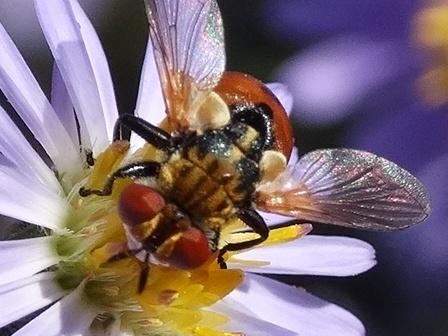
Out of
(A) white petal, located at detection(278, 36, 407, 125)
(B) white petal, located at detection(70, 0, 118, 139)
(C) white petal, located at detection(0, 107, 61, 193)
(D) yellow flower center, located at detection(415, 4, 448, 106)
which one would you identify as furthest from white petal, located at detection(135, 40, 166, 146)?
(D) yellow flower center, located at detection(415, 4, 448, 106)

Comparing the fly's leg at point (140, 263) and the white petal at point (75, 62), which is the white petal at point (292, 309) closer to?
the fly's leg at point (140, 263)

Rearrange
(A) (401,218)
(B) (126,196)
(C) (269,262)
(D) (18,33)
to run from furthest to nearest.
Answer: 1. (D) (18,33)
2. (C) (269,262)
3. (A) (401,218)
4. (B) (126,196)

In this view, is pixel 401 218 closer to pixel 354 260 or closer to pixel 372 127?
pixel 354 260

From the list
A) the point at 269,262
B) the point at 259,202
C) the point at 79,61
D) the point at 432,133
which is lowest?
the point at 432,133

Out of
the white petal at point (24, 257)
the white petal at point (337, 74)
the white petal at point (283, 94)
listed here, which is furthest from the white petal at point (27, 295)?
the white petal at point (337, 74)

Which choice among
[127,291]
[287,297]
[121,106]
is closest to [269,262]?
[287,297]

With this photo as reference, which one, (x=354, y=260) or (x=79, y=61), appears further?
(x=354, y=260)
